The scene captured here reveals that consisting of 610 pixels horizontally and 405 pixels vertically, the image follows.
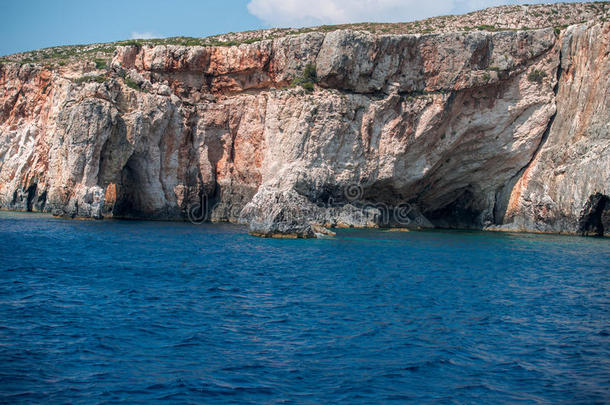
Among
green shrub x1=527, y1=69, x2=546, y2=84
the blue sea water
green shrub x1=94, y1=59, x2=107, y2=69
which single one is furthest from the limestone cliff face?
the blue sea water

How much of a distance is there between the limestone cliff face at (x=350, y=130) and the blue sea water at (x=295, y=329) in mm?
20413

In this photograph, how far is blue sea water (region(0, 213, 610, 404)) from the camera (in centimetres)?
1027

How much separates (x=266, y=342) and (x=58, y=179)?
4085cm

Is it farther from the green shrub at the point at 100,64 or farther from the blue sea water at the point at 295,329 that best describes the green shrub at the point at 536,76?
the green shrub at the point at 100,64

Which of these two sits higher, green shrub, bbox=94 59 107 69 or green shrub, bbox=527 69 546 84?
green shrub, bbox=94 59 107 69

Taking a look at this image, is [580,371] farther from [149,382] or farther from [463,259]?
[463,259]

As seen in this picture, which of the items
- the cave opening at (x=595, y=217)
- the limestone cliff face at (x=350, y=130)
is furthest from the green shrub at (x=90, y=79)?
the cave opening at (x=595, y=217)

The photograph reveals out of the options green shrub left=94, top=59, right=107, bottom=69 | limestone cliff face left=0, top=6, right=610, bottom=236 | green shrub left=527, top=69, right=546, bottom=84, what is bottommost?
limestone cliff face left=0, top=6, right=610, bottom=236

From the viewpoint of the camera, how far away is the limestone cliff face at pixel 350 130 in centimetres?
4691

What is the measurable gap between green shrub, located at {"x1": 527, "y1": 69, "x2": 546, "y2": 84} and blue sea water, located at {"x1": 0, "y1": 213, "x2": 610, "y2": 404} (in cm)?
2438

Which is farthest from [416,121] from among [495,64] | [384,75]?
[495,64]

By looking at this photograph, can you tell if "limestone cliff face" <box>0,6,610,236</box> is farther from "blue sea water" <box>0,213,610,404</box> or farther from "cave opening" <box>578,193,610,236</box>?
"blue sea water" <box>0,213,610,404</box>

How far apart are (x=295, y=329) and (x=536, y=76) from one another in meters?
42.1

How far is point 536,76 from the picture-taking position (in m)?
48.1
